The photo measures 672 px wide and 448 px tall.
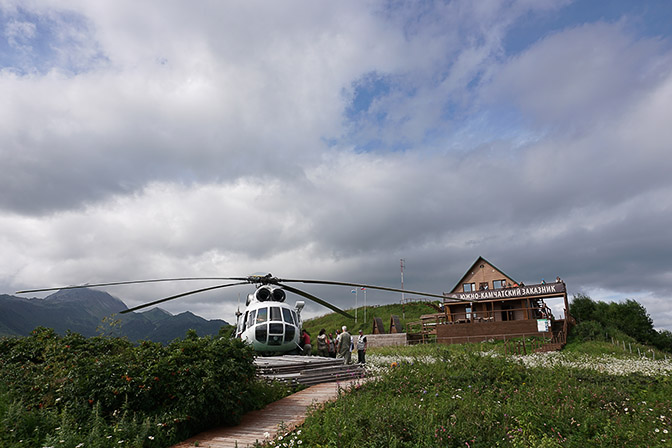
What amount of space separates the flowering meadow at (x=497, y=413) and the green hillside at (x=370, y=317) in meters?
38.4

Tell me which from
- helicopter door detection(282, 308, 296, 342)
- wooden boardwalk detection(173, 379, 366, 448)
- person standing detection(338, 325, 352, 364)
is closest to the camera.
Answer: wooden boardwalk detection(173, 379, 366, 448)

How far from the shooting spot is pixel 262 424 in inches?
367

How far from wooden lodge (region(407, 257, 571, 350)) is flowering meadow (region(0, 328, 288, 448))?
2349 centimetres

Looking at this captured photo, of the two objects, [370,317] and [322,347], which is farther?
[370,317]

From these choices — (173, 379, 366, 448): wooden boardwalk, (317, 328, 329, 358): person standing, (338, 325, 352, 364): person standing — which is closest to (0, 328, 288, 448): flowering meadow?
(173, 379, 366, 448): wooden boardwalk

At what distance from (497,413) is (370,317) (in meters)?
49.6

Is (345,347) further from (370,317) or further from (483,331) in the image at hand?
(370,317)

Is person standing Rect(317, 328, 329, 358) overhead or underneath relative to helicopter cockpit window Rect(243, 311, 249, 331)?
underneath

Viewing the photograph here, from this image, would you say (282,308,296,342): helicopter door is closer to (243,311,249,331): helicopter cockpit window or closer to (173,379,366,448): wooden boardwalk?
(243,311,249,331): helicopter cockpit window

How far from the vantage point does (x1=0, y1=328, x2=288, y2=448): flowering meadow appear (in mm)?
8102

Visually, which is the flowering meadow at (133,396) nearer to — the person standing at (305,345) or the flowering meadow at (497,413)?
the flowering meadow at (497,413)

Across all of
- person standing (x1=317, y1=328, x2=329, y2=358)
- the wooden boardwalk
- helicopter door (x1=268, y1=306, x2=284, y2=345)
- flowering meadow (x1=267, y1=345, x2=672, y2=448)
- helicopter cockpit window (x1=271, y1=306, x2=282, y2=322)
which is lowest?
the wooden boardwalk

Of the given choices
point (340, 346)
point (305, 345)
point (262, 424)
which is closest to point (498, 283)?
point (305, 345)

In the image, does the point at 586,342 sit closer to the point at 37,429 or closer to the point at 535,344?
the point at 535,344
